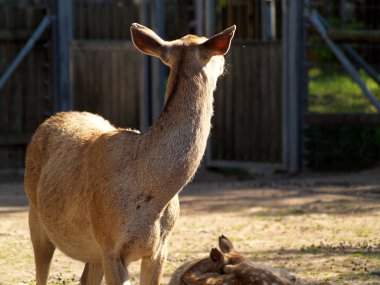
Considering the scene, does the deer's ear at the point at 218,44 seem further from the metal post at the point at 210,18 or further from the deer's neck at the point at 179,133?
the metal post at the point at 210,18

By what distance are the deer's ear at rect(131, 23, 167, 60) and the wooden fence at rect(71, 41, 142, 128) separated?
8036 mm

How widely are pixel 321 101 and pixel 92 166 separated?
30.9 feet

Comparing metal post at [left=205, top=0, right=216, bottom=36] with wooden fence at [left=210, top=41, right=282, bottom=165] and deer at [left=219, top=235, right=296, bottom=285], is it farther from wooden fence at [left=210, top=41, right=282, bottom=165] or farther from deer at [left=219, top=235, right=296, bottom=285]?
deer at [left=219, top=235, right=296, bottom=285]

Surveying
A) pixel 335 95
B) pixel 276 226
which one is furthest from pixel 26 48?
pixel 276 226

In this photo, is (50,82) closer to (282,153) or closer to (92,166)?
(282,153)

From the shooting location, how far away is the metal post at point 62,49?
12977 mm

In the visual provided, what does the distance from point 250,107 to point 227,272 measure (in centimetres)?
738

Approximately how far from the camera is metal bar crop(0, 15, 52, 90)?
12492 millimetres

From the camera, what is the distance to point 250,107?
511 inches

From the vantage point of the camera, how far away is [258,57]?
12836mm

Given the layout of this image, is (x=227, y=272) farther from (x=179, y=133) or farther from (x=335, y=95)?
(x=335, y=95)

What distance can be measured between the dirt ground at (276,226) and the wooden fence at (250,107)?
0.54m

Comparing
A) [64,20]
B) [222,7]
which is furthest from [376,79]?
[64,20]

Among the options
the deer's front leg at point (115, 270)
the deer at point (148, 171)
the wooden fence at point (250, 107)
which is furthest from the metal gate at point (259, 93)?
the deer's front leg at point (115, 270)
